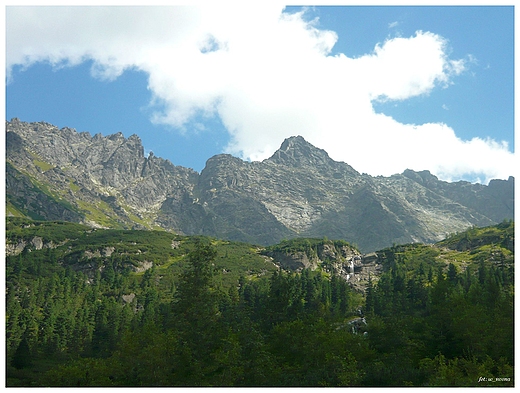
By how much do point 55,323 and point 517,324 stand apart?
140592mm

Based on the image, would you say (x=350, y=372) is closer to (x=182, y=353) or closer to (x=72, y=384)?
(x=182, y=353)

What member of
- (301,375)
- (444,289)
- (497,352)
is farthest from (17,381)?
(444,289)

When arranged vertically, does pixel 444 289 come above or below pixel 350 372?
above

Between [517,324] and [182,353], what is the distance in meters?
42.9

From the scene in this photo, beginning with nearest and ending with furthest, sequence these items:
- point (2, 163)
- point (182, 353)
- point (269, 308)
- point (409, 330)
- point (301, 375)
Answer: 1. point (2, 163)
2. point (301, 375)
3. point (182, 353)
4. point (409, 330)
5. point (269, 308)

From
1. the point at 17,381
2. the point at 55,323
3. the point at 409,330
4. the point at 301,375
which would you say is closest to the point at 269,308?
the point at 409,330

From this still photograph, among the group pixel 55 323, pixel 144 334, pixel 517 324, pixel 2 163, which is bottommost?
pixel 55 323

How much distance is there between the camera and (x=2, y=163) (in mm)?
37406

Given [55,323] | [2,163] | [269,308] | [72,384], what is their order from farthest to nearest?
[55,323] → [269,308] → [72,384] → [2,163]

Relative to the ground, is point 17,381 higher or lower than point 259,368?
lower

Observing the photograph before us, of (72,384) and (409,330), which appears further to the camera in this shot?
(409,330)

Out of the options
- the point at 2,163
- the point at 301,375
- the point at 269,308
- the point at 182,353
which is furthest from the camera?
the point at 269,308

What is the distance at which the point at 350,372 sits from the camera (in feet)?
174

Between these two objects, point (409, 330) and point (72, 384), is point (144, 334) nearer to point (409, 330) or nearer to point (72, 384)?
point (72, 384)
